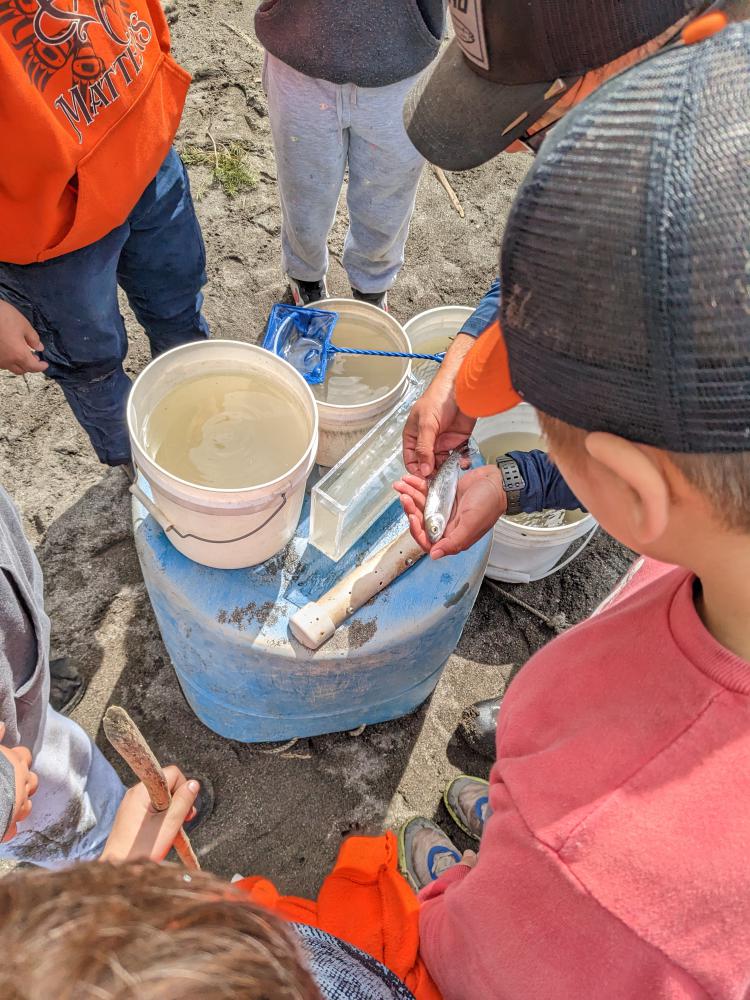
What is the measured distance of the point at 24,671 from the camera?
1349 millimetres

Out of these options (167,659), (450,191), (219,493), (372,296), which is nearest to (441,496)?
(219,493)

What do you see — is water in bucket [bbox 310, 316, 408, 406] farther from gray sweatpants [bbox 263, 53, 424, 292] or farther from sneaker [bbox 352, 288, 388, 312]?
sneaker [bbox 352, 288, 388, 312]

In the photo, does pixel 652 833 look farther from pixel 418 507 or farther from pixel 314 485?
pixel 314 485

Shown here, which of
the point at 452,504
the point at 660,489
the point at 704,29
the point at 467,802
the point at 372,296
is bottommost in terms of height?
the point at 467,802

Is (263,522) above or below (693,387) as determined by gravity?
below

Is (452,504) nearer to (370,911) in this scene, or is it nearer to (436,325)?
(436,325)

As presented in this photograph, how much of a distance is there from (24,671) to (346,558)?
0.70m

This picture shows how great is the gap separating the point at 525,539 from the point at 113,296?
1356 millimetres

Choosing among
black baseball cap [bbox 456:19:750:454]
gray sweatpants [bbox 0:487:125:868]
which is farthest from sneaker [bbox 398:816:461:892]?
black baseball cap [bbox 456:19:750:454]

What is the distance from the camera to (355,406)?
1510 millimetres

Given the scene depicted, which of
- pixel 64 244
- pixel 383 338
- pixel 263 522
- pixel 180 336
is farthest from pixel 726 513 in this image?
pixel 180 336

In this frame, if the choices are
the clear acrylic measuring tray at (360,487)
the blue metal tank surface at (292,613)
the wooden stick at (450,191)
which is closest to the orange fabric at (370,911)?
the blue metal tank surface at (292,613)

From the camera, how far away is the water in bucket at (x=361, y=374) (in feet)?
5.63

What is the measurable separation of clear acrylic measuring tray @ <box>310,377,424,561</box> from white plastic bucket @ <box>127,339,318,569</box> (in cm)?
9
